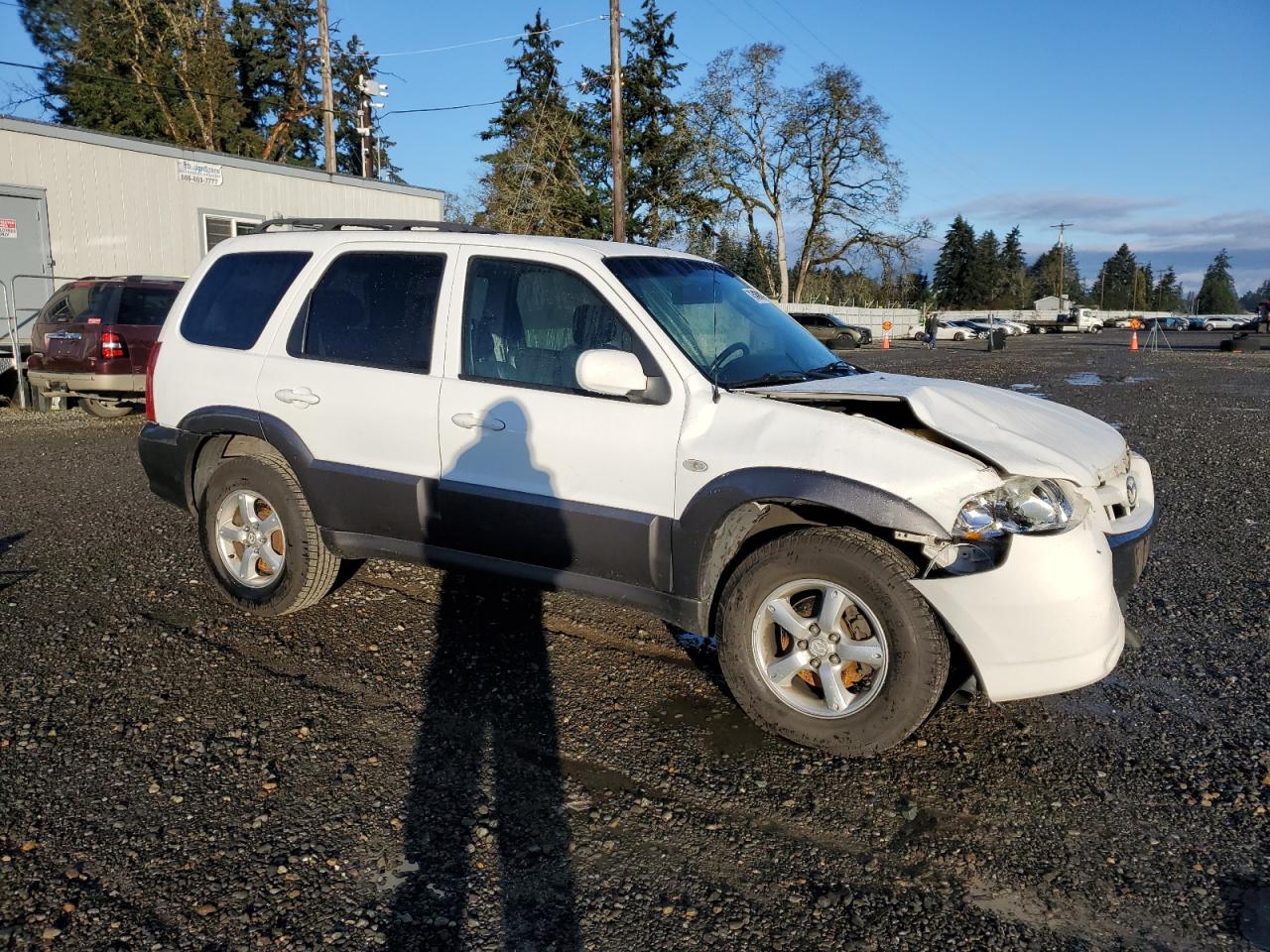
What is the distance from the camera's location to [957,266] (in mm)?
103250

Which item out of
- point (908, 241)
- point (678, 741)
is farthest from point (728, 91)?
point (678, 741)

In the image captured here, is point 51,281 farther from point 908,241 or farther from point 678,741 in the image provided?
point 908,241

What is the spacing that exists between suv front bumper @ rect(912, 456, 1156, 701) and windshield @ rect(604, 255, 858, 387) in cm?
128

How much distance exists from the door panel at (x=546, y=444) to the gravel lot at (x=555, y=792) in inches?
25.1

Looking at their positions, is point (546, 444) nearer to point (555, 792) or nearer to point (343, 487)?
point (343, 487)

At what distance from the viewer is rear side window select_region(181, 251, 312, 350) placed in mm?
5039

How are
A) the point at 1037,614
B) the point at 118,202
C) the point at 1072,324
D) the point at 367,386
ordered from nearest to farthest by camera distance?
the point at 1037,614 < the point at 367,386 < the point at 118,202 < the point at 1072,324

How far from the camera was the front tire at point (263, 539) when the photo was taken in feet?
15.9

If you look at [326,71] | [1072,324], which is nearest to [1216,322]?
[1072,324]

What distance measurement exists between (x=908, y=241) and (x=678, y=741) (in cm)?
5249

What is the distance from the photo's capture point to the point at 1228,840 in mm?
3049

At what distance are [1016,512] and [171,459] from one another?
13.8 ft

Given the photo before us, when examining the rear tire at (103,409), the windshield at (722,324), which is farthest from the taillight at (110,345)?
the windshield at (722,324)

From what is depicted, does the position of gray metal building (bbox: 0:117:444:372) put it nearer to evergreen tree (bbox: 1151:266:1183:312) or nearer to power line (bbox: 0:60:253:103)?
power line (bbox: 0:60:253:103)
